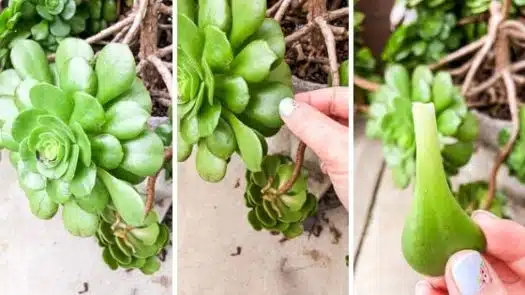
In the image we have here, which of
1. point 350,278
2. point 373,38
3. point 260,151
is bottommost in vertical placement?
point 350,278

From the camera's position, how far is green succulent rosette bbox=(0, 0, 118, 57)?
3.44ft

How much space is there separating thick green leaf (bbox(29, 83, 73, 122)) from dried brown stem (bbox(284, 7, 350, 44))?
1.05 ft

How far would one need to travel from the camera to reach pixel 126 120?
1.01 meters

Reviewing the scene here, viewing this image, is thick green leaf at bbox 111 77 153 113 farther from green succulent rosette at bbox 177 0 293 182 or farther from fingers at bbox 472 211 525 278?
fingers at bbox 472 211 525 278

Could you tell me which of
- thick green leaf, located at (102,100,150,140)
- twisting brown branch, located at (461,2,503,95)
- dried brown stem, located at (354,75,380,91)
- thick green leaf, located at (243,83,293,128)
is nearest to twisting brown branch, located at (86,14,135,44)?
thick green leaf, located at (102,100,150,140)

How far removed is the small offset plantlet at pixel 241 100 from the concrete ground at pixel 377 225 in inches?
3.0

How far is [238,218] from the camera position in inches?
41.0

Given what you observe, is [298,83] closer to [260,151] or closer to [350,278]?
[260,151]

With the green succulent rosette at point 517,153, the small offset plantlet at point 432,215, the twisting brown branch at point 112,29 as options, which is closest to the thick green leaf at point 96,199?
the twisting brown branch at point 112,29

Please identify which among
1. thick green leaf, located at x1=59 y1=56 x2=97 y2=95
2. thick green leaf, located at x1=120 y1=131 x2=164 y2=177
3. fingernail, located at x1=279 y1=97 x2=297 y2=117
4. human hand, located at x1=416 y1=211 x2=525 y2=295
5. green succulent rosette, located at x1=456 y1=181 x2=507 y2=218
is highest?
thick green leaf, located at x1=59 y1=56 x2=97 y2=95

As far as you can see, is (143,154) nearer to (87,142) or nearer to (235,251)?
(87,142)

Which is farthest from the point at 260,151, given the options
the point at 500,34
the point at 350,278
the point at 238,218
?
the point at 500,34

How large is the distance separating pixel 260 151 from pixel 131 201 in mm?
200

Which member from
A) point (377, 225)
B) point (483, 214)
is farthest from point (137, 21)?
point (483, 214)
